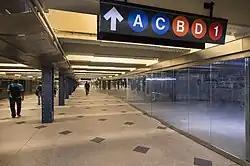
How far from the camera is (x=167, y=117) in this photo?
6.16 meters

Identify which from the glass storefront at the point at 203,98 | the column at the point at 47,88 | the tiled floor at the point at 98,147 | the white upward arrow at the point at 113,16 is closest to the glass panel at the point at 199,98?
the glass storefront at the point at 203,98

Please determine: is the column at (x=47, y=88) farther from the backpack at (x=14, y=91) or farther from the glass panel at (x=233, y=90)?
the glass panel at (x=233, y=90)

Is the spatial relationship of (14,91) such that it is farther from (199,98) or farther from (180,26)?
(199,98)

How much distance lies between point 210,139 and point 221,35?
2551 millimetres

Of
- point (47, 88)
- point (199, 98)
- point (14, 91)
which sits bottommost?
point (199, 98)

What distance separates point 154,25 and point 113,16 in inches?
14.8

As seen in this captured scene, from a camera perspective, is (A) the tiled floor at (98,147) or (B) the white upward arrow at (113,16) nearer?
(B) the white upward arrow at (113,16)

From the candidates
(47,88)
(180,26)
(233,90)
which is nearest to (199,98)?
(233,90)

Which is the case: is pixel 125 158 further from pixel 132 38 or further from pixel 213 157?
pixel 132 38

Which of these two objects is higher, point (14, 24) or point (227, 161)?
point (14, 24)

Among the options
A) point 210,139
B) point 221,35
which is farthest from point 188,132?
point 221,35

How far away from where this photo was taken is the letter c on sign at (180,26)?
1.79m

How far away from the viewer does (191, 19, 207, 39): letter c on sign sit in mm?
1858

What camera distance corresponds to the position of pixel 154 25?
1715 mm
